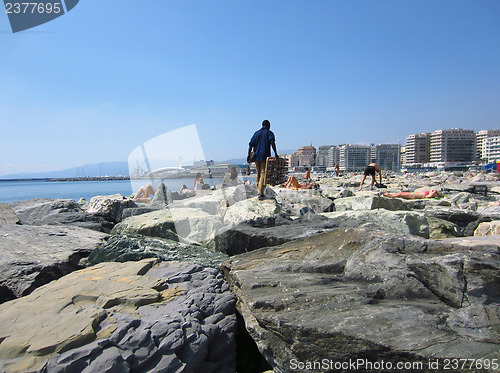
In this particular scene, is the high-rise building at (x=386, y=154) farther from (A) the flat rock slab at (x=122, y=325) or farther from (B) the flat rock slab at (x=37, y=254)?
(A) the flat rock slab at (x=122, y=325)

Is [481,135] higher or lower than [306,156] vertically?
higher

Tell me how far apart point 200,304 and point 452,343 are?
1766mm

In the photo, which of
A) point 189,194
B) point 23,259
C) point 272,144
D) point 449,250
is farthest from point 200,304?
point 189,194

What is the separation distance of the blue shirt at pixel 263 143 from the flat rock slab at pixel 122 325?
3.76m

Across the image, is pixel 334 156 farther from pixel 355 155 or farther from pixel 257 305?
pixel 257 305

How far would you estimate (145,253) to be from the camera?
3598 mm

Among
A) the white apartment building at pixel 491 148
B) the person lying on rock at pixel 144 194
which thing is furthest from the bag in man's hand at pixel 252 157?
the white apartment building at pixel 491 148

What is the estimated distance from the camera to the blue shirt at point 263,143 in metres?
6.30

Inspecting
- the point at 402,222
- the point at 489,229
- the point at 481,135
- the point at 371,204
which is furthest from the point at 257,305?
the point at 481,135

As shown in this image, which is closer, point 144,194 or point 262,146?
point 262,146

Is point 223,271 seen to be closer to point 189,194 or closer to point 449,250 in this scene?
point 449,250

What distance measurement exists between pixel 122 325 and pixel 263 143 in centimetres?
480

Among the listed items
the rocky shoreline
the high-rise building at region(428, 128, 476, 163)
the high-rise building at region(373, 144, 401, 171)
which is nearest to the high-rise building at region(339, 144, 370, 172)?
the high-rise building at region(373, 144, 401, 171)

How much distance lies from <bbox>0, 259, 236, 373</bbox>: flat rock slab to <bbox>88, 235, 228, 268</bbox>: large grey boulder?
22.7 inches
